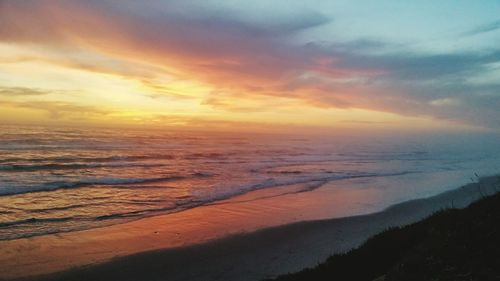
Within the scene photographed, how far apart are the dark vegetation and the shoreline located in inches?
76.8

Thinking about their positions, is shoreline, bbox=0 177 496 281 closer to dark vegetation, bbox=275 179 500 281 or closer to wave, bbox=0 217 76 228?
dark vegetation, bbox=275 179 500 281

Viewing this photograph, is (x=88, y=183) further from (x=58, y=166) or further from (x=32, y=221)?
(x=32, y=221)

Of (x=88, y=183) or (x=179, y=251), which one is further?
(x=88, y=183)

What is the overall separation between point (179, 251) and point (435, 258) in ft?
27.0

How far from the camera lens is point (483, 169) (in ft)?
124

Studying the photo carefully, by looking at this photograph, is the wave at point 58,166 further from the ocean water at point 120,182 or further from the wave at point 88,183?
the wave at point 88,183

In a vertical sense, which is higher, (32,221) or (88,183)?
(88,183)

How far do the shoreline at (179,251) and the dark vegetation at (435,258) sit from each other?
1.95 m

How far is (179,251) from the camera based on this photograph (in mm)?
11789

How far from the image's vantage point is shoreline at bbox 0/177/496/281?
9953 millimetres

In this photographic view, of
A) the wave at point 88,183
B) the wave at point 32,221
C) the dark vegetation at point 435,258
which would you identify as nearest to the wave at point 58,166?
the wave at point 88,183

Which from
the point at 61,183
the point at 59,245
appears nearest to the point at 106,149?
the point at 61,183

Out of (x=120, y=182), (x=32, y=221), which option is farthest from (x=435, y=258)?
(x=120, y=182)

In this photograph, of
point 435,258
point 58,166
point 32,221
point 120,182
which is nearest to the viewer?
point 435,258
